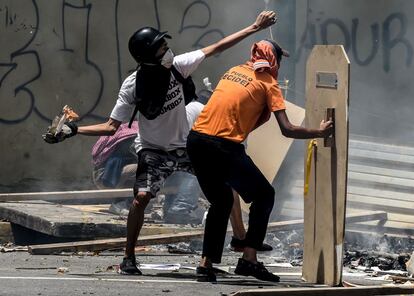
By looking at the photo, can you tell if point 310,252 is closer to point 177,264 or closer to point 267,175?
point 177,264

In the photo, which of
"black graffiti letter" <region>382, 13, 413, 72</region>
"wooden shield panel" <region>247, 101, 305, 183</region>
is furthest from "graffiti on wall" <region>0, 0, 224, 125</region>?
"black graffiti letter" <region>382, 13, 413, 72</region>

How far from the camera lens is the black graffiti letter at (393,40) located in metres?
12.4

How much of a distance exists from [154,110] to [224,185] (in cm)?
75

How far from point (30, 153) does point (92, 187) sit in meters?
0.70

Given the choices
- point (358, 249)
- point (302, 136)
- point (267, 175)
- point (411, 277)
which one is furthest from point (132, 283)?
point (267, 175)

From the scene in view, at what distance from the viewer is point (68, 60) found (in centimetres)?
1236

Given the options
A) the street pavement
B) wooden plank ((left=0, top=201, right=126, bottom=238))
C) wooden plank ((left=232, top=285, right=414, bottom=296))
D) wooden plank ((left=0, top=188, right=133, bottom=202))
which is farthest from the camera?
wooden plank ((left=0, top=188, right=133, bottom=202))

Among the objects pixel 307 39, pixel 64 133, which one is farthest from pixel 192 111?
pixel 307 39

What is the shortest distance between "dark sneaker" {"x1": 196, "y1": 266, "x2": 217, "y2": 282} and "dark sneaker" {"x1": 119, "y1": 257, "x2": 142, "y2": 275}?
509 millimetres

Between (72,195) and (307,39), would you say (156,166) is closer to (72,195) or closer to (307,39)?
(72,195)

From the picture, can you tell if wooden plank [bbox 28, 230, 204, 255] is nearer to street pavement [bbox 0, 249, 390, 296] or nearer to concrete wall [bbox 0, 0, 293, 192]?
street pavement [bbox 0, 249, 390, 296]

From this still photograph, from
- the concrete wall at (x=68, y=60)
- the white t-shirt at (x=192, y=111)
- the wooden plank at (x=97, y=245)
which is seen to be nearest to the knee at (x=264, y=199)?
the white t-shirt at (x=192, y=111)

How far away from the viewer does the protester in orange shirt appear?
300 inches

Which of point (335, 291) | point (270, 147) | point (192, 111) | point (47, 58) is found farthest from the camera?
point (47, 58)
